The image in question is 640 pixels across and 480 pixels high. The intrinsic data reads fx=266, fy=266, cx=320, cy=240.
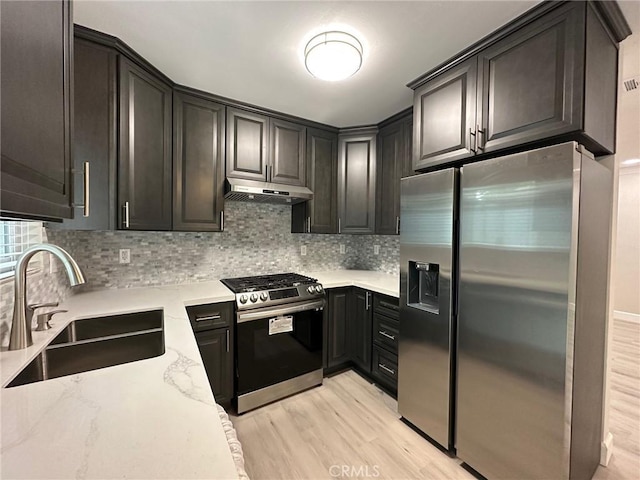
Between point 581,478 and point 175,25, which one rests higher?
point 175,25

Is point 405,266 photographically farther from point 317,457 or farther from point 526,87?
point 317,457

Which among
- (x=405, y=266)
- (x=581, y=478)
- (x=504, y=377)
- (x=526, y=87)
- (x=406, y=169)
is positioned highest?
(x=526, y=87)

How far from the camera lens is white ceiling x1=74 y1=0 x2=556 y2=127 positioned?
1.29 m

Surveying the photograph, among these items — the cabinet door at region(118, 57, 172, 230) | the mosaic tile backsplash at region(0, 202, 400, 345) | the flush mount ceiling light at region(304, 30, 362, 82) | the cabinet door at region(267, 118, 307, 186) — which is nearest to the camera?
the flush mount ceiling light at region(304, 30, 362, 82)

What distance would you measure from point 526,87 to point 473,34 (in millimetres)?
419

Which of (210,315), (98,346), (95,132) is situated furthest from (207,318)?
(95,132)

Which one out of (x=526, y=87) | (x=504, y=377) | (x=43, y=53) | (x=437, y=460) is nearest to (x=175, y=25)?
(x=43, y=53)

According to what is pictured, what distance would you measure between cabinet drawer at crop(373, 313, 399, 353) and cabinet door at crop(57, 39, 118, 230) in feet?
6.93

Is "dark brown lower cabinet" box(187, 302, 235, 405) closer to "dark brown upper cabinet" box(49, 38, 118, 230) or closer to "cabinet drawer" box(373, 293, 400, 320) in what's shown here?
"dark brown upper cabinet" box(49, 38, 118, 230)

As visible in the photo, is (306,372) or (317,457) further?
(306,372)

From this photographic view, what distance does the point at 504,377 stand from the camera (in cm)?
139

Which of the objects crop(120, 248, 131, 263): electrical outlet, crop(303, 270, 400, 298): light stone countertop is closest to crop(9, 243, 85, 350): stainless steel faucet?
crop(120, 248, 131, 263): electrical outlet

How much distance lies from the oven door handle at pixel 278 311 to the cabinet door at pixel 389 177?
97cm

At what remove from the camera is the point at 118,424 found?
2.16ft
